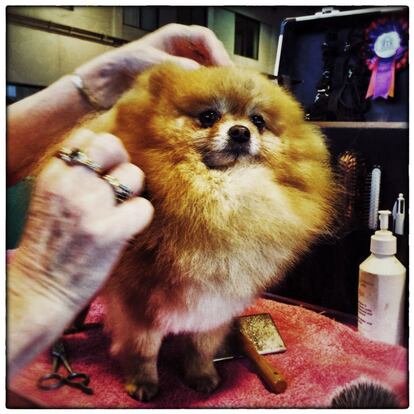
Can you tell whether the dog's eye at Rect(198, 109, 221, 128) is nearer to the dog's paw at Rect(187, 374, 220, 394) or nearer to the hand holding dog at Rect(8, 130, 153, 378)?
the hand holding dog at Rect(8, 130, 153, 378)

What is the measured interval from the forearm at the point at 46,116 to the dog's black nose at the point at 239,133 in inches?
8.8

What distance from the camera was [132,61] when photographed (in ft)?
2.23

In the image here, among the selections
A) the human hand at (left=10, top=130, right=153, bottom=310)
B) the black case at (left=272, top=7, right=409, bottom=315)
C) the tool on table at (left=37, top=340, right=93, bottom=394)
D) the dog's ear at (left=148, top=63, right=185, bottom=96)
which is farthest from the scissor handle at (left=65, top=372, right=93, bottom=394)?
the dog's ear at (left=148, top=63, right=185, bottom=96)

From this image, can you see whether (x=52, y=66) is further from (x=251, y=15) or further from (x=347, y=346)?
(x=347, y=346)

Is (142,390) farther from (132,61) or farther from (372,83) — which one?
(372,83)

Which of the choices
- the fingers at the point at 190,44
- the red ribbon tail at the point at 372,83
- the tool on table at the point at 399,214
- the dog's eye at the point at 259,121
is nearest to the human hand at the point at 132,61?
the fingers at the point at 190,44

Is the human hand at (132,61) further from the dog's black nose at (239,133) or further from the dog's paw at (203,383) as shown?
the dog's paw at (203,383)

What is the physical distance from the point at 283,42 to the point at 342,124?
18 centimetres

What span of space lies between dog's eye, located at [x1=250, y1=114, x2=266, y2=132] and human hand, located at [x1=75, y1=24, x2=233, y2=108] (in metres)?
0.11

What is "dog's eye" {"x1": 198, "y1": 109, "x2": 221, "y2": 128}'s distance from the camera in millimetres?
634

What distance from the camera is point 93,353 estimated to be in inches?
27.7

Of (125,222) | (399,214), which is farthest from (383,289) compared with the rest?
(125,222)

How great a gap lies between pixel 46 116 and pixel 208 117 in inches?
10.1

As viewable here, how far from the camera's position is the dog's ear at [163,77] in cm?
65
